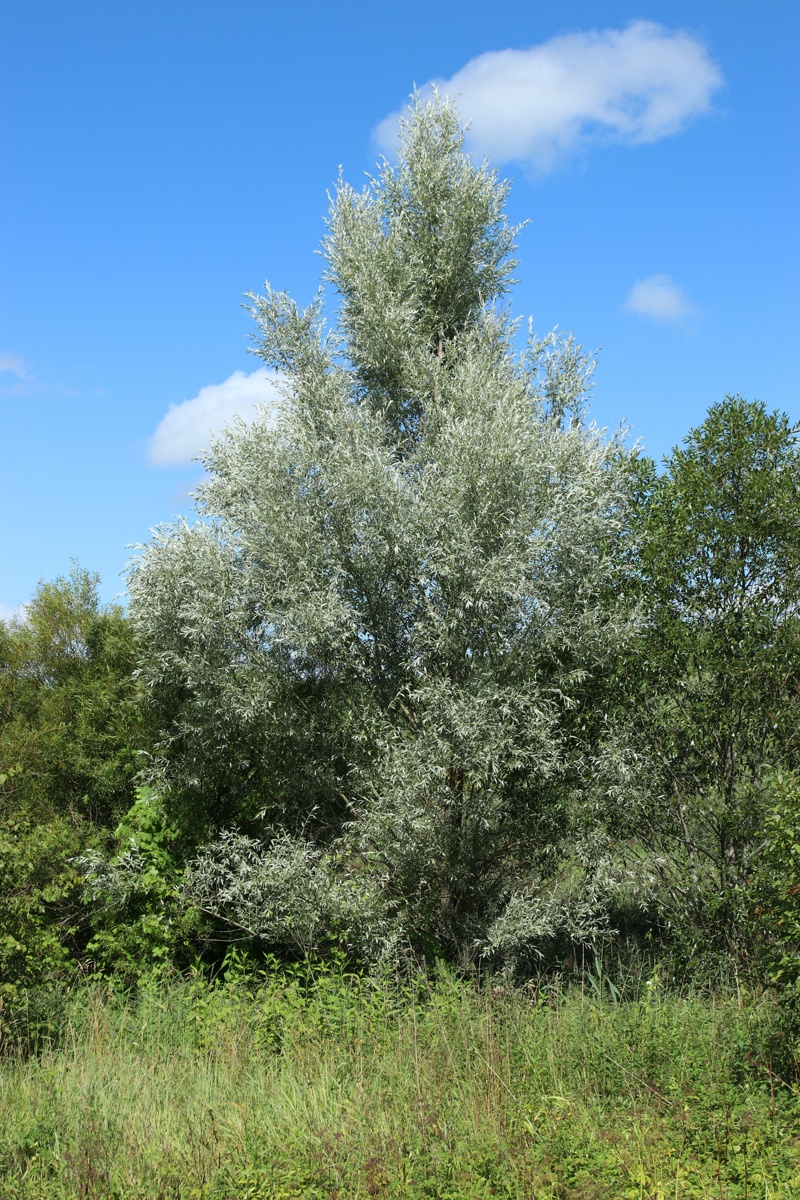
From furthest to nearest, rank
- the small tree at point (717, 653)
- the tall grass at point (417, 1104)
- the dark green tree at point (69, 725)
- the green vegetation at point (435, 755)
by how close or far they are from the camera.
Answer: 1. the dark green tree at point (69, 725)
2. the small tree at point (717, 653)
3. the green vegetation at point (435, 755)
4. the tall grass at point (417, 1104)

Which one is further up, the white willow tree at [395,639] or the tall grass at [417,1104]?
the white willow tree at [395,639]

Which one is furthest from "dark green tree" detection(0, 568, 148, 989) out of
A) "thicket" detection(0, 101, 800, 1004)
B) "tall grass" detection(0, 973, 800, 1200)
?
"tall grass" detection(0, 973, 800, 1200)

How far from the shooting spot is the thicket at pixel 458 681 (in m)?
8.81

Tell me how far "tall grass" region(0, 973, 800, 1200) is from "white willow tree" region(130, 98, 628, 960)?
6.00ft

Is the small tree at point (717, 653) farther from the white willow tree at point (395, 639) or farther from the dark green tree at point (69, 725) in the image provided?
the dark green tree at point (69, 725)

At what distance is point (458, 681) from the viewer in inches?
367

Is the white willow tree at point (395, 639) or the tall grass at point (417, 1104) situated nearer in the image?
the tall grass at point (417, 1104)

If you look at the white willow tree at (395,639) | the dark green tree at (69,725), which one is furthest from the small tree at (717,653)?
the dark green tree at (69,725)

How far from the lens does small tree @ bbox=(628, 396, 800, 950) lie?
345 inches

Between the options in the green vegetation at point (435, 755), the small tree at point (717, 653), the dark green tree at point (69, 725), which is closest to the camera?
the green vegetation at point (435, 755)

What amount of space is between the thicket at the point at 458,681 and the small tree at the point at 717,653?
0.03m

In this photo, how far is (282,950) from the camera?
10969 millimetres

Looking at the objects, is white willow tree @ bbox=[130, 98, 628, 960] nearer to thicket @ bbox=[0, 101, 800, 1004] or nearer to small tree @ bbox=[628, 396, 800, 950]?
thicket @ bbox=[0, 101, 800, 1004]

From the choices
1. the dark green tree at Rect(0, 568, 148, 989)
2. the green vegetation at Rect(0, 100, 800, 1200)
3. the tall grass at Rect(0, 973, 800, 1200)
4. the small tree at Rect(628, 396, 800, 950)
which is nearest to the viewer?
the tall grass at Rect(0, 973, 800, 1200)
